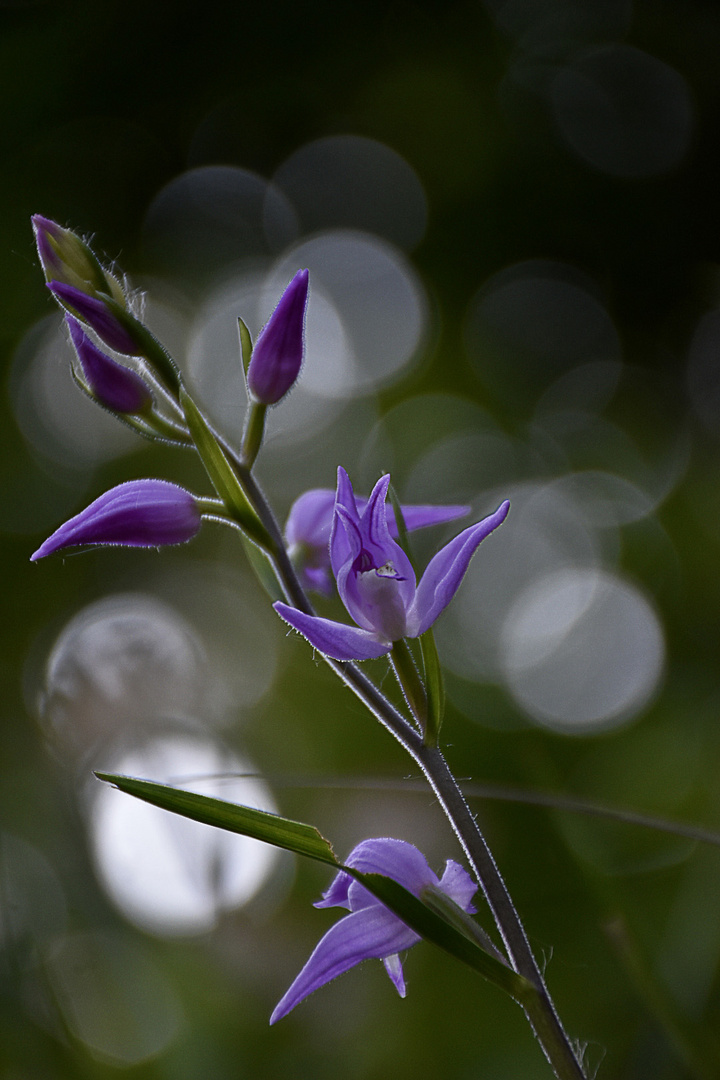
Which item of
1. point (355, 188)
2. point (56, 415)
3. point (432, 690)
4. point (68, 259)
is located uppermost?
point (68, 259)

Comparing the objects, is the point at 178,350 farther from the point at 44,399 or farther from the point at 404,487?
the point at 404,487

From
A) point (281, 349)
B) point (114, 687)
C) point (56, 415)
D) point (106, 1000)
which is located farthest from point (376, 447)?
point (281, 349)

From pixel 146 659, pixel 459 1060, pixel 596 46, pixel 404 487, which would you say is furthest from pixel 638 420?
pixel 459 1060

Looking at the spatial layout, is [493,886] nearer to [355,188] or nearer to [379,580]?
[379,580]

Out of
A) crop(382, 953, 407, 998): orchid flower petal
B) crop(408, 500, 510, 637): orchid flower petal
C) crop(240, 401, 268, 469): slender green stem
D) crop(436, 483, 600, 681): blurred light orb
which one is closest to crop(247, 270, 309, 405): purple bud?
crop(240, 401, 268, 469): slender green stem

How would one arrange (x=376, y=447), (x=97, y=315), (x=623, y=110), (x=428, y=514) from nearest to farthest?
(x=97, y=315), (x=428, y=514), (x=623, y=110), (x=376, y=447)

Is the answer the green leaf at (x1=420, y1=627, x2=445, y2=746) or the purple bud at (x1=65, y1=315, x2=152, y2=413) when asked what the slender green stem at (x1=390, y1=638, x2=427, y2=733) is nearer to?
the green leaf at (x1=420, y1=627, x2=445, y2=746)
